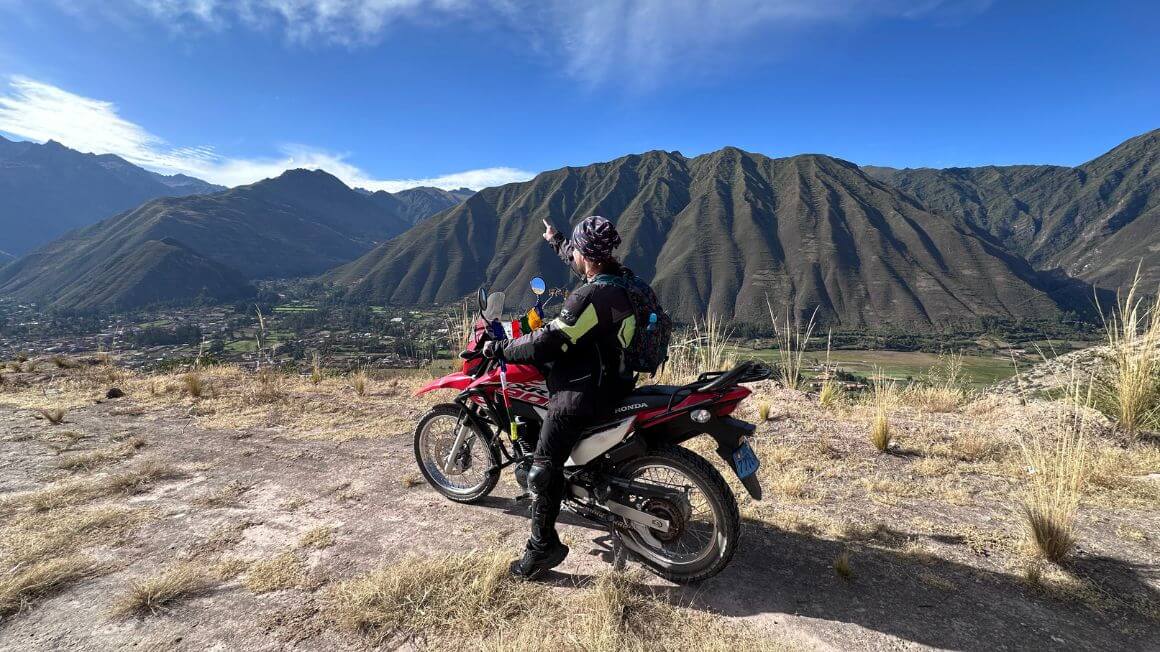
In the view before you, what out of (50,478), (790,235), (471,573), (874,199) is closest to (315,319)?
(50,478)

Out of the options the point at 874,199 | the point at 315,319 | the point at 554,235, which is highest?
the point at 874,199

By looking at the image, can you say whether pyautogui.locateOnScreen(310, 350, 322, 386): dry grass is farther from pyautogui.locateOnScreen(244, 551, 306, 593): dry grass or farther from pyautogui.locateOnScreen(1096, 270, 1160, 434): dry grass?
pyautogui.locateOnScreen(1096, 270, 1160, 434): dry grass

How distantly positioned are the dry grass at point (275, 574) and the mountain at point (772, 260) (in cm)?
11023

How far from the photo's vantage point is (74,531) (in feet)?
11.9

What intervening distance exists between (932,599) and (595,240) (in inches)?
117

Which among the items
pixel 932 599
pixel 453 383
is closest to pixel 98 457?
pixel 453 383

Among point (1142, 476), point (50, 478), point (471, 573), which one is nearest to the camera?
point (471, 573)

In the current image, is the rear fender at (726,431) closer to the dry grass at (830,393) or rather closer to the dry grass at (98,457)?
the dry grass at (830,393)

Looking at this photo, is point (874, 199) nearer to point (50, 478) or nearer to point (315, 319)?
point (315, 319)

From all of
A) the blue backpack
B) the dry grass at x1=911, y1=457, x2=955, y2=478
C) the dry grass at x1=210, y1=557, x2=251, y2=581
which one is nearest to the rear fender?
the blue backpack

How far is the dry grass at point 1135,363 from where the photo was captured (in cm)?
482

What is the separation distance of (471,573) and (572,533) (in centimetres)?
94

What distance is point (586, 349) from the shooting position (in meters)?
3.08

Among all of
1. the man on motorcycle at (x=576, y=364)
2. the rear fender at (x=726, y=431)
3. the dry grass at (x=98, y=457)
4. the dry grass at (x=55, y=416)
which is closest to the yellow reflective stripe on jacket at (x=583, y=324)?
the man on motorcycle at (x=576, y=364)
